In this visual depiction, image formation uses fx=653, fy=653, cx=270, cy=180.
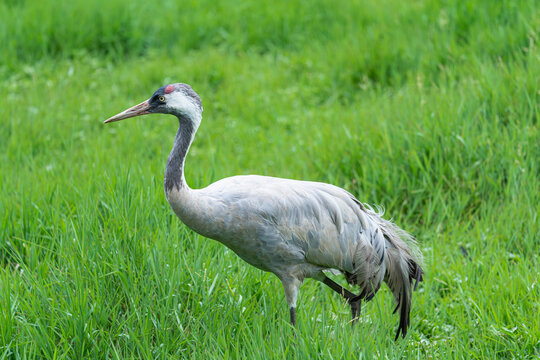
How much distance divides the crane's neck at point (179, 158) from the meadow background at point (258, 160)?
1.80 ft

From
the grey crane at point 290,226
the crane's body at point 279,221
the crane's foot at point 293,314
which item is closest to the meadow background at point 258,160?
the crane's foot at point 293,314

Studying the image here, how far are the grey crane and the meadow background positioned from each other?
7.8 inches

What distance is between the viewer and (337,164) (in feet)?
17.9

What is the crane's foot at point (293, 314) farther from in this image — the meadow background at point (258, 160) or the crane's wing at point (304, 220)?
the crane's wing at point (304, 220)

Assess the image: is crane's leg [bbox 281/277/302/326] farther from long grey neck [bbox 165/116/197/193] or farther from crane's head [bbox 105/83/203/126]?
crane's head [bbox 105/83/203/126]

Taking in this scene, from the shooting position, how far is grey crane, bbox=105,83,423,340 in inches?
137

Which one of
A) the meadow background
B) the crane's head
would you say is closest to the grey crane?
the crane's head

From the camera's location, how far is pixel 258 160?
5.96m

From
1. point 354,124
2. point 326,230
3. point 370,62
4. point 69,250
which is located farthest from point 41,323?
point 370,62

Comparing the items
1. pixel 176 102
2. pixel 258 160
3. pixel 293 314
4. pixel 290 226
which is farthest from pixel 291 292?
pixel 258 160

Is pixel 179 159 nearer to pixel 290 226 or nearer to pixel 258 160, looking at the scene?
pixel 290 226

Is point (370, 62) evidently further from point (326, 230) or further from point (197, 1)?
point (326, 230)

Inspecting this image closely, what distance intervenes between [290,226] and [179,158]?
0.74 meters

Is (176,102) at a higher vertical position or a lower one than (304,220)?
higher
